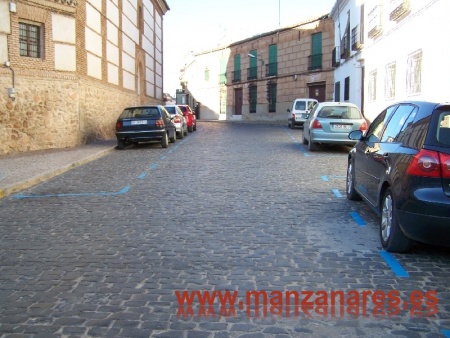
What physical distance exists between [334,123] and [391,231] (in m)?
10.3

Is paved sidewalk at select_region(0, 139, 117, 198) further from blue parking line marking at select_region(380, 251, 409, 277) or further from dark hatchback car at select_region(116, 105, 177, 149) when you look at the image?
blue parking line marking at select_region(380, 251, 409, 277)

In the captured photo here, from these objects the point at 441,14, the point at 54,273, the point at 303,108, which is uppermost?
the point at 441,14

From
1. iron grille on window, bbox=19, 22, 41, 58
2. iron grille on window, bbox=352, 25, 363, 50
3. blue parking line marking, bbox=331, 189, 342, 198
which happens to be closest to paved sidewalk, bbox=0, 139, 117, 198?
iron grille on window, bbox=19, 22, 41, 58

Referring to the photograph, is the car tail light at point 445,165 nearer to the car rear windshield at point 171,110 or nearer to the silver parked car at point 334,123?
the silver parked car at point 334,123

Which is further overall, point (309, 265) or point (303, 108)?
point (303, 108)

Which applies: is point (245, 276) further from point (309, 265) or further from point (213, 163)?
point (213, 163)

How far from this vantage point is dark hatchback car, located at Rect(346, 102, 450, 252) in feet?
15.0

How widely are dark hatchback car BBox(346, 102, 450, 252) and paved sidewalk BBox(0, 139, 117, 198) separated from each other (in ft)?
21.5

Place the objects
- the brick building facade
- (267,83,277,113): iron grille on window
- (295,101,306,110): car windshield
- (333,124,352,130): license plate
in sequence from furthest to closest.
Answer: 1. (267,83,277,113): iron grille on window
2. the brick building facade
3. (295,101,306,110): car windshield
4. (333,124,352,130): license plate

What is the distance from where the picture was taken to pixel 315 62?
1563 inches

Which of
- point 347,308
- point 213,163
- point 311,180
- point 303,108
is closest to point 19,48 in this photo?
point 213,163

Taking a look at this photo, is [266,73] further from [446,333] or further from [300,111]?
[446,333]

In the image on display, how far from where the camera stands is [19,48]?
15727 mm

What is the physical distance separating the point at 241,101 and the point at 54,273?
47.2m
